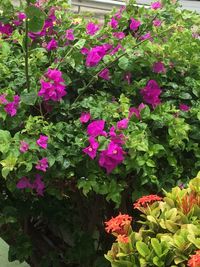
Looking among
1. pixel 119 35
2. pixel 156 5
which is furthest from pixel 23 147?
pixel 156 5

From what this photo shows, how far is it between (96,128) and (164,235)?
0.68 m

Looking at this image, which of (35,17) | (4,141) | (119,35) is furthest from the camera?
Result: (119,35)

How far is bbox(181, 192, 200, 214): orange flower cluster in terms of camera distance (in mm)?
1801

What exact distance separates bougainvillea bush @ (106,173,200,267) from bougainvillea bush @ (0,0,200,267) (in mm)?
373

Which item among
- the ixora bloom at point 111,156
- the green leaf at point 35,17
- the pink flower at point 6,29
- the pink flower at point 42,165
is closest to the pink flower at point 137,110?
the ixora bloom at point 111,156

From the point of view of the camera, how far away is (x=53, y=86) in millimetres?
2355

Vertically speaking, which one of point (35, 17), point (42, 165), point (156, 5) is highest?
point (35, 17)

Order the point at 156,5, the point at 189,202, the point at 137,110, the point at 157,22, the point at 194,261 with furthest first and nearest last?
1. the point at 156,5
2. the point at 157,22
3. the point at 137,110
4. the point at 189,202
5. the point at 194,261

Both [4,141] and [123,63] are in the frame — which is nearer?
[4,141]

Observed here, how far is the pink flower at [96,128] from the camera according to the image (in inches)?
88.5

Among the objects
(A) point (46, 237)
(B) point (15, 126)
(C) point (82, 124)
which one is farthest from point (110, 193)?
(A) point (46, 237)

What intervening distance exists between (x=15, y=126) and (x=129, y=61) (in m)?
0.61

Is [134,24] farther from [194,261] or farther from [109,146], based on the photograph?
[194,261]

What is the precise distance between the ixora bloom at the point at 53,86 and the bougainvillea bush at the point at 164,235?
66 centimetres
